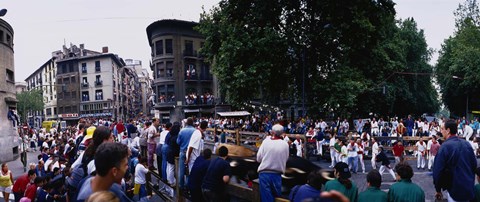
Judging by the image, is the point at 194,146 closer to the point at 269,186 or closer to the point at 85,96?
the point at 269,186

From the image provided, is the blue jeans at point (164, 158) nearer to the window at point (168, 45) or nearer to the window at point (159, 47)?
the window at point (168, 45)

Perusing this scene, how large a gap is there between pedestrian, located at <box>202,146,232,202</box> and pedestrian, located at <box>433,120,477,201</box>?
3.93 meters

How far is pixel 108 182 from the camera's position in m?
3.03

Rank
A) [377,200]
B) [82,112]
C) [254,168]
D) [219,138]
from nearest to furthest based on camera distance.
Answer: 1. [377,200]
2. [254,168]
3. [219,138]
4. [82,112]

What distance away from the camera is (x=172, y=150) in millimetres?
10227

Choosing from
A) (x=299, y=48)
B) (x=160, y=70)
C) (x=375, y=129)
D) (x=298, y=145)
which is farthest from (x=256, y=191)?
(x=160, y=70)

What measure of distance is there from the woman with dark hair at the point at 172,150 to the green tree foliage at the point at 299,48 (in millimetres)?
11613

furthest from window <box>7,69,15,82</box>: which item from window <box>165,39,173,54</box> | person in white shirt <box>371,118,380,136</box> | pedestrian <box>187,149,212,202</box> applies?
person in white shirt <box>371,118,380,136</box>

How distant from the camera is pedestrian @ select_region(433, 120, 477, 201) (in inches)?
218

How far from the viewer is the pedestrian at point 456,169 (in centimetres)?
554

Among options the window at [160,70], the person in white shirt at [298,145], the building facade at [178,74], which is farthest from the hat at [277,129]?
the window at [160,70]

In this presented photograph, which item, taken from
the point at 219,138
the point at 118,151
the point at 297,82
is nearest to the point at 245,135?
the point at 219,138

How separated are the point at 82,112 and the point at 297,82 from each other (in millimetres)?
59352

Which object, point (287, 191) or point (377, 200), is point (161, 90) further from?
point (377, 200)
